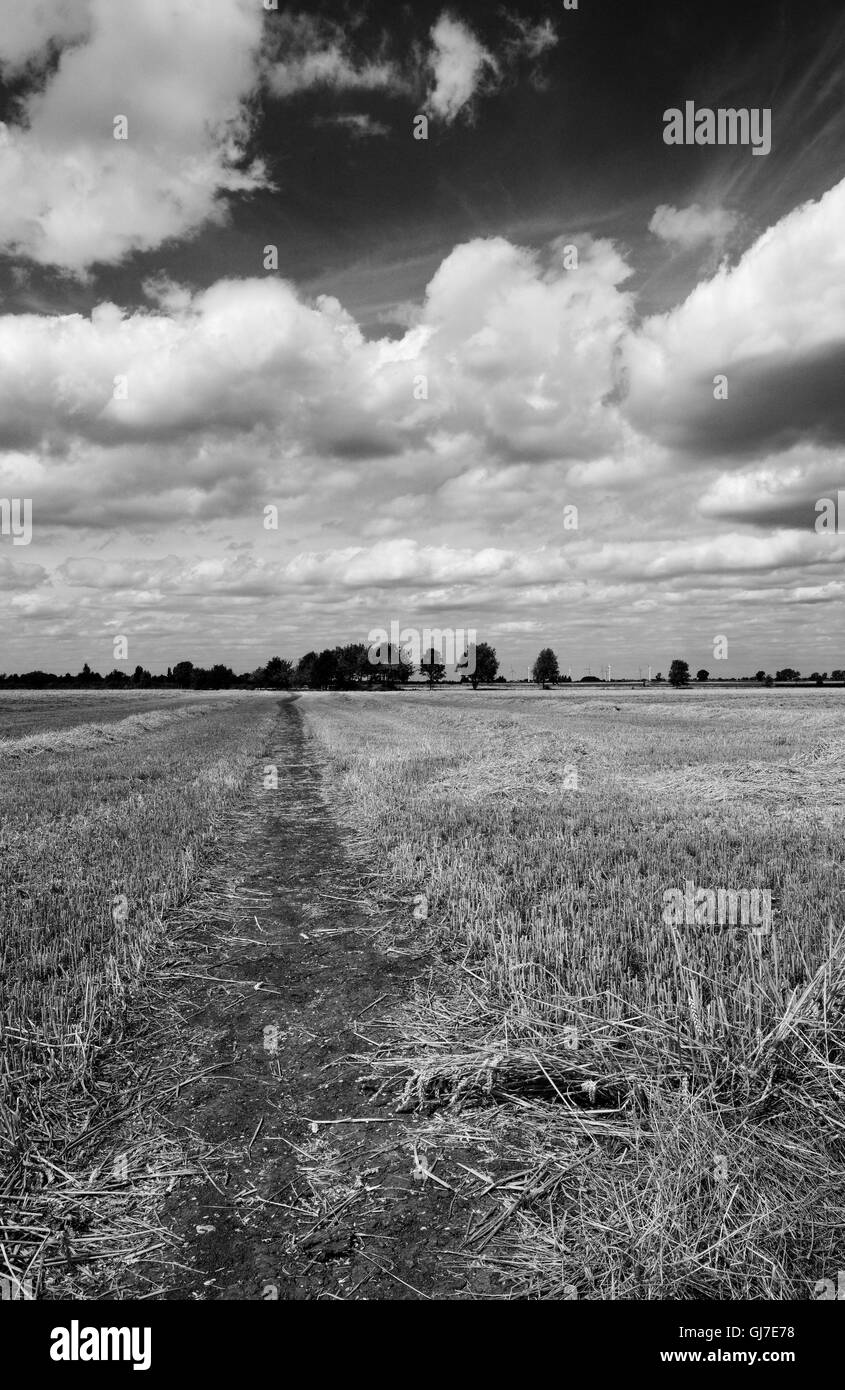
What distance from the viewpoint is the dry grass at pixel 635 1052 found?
335 cm

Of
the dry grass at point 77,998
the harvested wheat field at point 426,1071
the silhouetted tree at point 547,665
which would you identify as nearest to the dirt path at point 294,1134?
the harvested wheat field at point 426,1071

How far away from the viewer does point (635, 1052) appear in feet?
16.2

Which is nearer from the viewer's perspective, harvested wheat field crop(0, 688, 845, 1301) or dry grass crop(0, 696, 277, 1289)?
harvested wheat field crop(0, 688, 845, 1301)

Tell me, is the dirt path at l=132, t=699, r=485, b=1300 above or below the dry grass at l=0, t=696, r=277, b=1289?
below

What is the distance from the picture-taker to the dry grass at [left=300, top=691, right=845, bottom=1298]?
335cm

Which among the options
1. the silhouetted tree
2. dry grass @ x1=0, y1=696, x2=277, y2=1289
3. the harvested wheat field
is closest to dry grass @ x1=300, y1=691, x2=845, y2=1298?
the harvested wheat field

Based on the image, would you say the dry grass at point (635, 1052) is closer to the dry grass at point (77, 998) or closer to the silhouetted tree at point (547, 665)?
the dry grass at point (77, 998)

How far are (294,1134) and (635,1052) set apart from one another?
8.10ft

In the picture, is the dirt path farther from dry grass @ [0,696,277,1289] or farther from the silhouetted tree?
the silhouetted tree

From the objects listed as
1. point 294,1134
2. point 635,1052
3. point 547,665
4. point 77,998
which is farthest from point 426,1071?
point 547,665

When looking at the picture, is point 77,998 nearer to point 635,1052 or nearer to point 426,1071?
point 426,1071

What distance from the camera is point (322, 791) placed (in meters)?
20.2

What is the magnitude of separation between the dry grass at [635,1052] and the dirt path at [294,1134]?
42 cm

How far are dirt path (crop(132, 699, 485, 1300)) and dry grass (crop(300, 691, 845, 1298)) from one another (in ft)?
1.38
